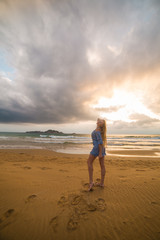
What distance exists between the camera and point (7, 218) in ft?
7.73

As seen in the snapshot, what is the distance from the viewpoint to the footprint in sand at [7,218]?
7.24ft

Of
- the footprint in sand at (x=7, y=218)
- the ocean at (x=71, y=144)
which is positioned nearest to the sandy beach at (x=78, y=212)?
the footprint in sand at (x=7, y=218)

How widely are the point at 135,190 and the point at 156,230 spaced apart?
1435mm

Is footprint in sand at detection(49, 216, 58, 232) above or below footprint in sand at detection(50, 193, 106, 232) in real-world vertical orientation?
below

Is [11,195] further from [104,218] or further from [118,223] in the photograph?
[118,223]

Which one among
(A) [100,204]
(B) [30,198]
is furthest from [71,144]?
(A) [100,204]

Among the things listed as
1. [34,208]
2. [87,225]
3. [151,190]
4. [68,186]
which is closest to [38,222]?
[34,208]

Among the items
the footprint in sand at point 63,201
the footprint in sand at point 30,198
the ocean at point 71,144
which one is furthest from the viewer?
the ocean at point 71,144

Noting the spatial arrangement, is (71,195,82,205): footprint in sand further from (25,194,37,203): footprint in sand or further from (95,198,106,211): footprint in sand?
(25,194,37,203): footprint in sand

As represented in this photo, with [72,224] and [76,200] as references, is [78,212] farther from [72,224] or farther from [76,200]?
[76,200]

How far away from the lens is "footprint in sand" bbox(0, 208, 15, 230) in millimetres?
2206

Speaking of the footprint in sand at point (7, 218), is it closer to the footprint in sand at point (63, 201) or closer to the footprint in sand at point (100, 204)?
the footprint in sand at point (63, 201)

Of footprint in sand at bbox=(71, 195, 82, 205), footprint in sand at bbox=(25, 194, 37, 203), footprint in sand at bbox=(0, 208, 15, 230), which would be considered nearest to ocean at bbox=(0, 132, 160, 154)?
footprint in sand at bbox=(71, 195, 82, 205)

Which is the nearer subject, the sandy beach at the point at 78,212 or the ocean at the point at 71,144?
the sandy beach at the point at 78,212
